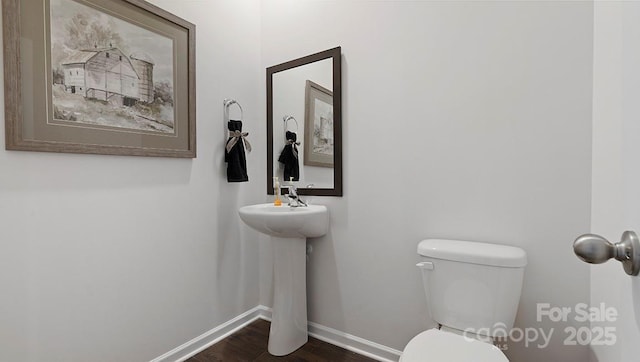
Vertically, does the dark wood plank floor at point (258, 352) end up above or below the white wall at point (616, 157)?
below

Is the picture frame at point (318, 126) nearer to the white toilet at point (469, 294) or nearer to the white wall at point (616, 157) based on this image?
the white toilet at point (469, 294)

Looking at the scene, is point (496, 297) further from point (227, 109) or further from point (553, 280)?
point (227, 109)

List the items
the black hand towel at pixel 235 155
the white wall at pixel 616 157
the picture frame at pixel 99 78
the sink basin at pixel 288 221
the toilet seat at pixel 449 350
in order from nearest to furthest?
the white wall at pixel 616 157
the toilet seat at pixel 449 350
the picture frame at pixel 99 78
the sink basin at pixel 288 221
the black hand towel at pixel 235 155

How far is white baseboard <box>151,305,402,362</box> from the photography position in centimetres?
166

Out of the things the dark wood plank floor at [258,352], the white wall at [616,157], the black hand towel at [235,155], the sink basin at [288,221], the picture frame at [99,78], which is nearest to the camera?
the white wall at [616,157]

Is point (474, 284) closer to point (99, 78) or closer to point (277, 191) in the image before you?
point (277, 191)

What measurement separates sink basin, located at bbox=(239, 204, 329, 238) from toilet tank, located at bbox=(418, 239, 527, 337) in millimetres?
618

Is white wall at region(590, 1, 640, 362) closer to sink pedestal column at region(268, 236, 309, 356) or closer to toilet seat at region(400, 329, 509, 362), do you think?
toilet seat at region(400, 329, 509, 362)

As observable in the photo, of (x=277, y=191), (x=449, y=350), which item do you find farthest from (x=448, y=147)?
(x=277, y=191)

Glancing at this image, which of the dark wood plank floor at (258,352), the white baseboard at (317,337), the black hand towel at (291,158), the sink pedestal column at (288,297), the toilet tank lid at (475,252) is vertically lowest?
the dark wood plank floor at (258,352)

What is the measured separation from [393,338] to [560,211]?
105 centimetres

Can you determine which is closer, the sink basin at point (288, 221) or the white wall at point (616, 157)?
the white wall at point (616, 157)

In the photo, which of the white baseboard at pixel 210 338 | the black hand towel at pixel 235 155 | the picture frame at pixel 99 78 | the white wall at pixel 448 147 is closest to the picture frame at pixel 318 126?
the white wall at pixel 448 147

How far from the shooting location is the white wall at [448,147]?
1235 millimetres
